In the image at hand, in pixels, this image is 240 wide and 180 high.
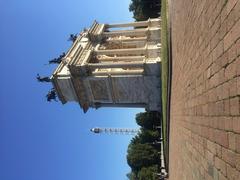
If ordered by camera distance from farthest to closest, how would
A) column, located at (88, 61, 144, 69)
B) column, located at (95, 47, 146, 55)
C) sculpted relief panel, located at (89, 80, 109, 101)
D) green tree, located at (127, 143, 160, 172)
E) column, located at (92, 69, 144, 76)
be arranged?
1. green tree, located at (127, 143, 160, 172)
2. column, located at (95, 47, 146, 55)
3. sculpted relief panel, located at (89, 80, 109, 101)
4. column, located at (92, 69, 144, 76)
5. column, located at (88, 61, 144, 69)

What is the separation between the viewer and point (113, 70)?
141ft

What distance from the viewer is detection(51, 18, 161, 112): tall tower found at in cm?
4134

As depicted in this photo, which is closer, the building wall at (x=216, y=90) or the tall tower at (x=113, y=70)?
the building wall at (x=216, y=90)

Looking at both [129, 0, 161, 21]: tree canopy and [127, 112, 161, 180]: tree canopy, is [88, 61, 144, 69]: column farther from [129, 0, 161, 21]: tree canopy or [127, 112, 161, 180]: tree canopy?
[129, 0, 161, 21]: tree canopy

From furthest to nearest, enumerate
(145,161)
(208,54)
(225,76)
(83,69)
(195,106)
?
(145,161), (83,69), (195,106), (208,54), (225,76)

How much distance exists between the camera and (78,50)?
4600 cm

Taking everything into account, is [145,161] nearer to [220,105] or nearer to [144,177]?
[144,177]

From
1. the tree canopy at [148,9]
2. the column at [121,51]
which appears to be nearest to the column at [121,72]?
the column at [121,51]

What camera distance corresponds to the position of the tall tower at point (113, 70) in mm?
41344

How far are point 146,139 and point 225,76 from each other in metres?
53.3

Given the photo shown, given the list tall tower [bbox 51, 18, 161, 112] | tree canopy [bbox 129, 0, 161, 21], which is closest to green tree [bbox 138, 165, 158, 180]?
tall tower [bbox 51, 18, 161, 112]

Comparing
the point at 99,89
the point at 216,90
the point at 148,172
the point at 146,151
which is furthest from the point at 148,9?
the point at 216,90

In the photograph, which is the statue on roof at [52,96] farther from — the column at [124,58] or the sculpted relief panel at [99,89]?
the column at [124,58]

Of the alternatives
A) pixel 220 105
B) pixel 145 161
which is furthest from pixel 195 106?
pixel 145 161
